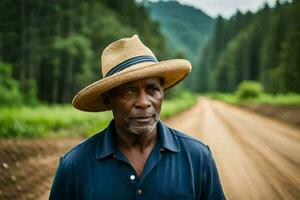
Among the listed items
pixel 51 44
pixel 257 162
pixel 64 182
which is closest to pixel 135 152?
pixel 64 182

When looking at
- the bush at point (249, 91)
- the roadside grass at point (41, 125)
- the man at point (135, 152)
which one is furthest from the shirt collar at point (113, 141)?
the bush at point (249, 91)

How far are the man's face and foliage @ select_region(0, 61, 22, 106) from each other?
2143 centimetres

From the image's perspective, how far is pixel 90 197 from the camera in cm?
A: 251

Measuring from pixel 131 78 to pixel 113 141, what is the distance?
39 cm

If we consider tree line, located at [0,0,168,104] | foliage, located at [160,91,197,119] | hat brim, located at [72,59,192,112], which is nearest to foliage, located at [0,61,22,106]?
tree line, located at [0,0,168,104]

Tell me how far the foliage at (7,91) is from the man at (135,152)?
2140 centimetres

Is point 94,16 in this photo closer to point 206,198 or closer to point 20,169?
point 20,169

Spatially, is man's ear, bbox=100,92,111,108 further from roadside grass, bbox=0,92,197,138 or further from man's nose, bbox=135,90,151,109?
roadside grass, bbox=0,92,197,138

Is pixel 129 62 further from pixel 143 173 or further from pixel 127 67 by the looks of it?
pixel 143 173

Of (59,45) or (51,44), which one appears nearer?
(59,45)

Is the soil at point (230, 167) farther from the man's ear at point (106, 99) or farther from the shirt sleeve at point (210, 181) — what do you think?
the shirt sleeve at point (210, 181)

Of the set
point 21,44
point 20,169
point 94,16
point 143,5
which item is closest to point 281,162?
point 20,169

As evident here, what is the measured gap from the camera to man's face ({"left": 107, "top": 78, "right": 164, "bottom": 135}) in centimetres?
270

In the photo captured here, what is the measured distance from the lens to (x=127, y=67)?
9.04 ft
